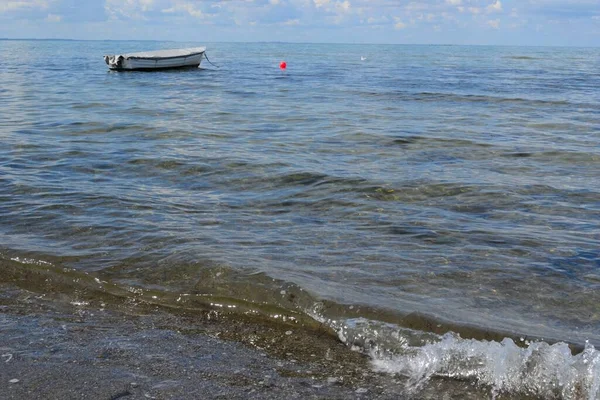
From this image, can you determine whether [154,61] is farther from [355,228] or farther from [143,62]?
[355,228]

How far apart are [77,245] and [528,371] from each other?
16.2ft

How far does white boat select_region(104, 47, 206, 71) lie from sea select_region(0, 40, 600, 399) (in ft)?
76.1

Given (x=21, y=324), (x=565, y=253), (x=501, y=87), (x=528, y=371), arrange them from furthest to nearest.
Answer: (x=501, y=87) < (x=565, y=253) < (x=21, y=324) < (x=528, y=371)

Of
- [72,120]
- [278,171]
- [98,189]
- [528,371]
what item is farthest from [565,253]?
[72,120]

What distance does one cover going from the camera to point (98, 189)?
9.97m

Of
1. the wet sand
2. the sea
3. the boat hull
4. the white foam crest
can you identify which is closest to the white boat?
the boat hull

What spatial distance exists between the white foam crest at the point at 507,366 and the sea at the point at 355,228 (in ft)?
0.04

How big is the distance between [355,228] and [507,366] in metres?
3.74


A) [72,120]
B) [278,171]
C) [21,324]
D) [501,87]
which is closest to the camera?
[21,324]

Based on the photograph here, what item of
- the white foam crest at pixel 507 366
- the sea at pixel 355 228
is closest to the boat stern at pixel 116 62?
the sea at pixel 355 228

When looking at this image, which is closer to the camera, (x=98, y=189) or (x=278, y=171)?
(x=98, y=189)

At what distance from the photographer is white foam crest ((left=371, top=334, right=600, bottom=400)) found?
4.53 metres

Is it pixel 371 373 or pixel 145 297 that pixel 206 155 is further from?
pixel 371 373

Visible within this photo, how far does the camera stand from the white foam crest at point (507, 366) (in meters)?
4.53
